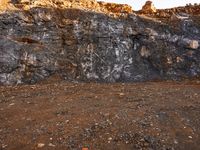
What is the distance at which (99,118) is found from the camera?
26.8 feet

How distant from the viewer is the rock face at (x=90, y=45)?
42.2 ft

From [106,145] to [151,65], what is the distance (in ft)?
24.3

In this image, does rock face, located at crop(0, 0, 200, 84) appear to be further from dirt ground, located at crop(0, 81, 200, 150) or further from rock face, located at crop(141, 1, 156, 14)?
dirt ground, located at crop(0, 81, 200, 150)

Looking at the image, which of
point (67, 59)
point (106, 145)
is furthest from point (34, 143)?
point (67, 59)

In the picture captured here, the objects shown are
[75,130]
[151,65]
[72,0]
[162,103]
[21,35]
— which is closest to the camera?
[75,130]

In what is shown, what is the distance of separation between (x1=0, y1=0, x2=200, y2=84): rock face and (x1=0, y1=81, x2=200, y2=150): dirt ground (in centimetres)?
188

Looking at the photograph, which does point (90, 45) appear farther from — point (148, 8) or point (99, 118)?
point (99, 118)

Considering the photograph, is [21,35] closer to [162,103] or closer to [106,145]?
[162,103]

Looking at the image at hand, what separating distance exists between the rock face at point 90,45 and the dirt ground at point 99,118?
1.88 m

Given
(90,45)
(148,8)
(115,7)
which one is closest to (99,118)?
(90,45)

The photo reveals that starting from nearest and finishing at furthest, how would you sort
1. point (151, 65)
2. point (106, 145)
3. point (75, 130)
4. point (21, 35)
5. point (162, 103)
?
point (106, 145), point (75, 130), point (162, 103), point (21, 35), point (151, 65)

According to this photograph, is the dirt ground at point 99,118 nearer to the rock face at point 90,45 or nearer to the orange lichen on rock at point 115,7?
the rock face at point 90,45

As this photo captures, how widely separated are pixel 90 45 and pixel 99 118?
5.89 metres

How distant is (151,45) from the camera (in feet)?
46.4
